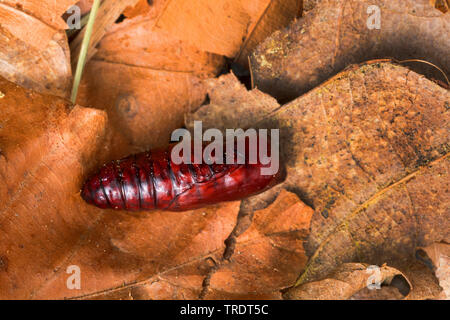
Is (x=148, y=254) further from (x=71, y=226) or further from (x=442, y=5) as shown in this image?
(x=442, y=5)

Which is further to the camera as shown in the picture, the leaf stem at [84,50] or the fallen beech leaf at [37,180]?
the leaf stem at [84,50]

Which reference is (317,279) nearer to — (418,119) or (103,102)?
(418,119)

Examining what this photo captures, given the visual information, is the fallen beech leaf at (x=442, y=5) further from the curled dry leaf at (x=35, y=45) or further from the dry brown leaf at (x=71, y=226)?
the curled dry leaf at (x=35, y=45)

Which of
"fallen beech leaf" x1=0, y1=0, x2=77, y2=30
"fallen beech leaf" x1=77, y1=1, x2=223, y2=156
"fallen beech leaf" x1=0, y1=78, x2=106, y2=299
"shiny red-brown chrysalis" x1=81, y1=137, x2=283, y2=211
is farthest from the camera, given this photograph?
"fallen beech leaf" x1=77, y1=1, x2=223, y2=156

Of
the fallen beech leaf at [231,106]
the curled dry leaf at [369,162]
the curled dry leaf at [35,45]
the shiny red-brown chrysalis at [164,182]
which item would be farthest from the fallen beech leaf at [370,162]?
the curled dry leaf at [35,45]

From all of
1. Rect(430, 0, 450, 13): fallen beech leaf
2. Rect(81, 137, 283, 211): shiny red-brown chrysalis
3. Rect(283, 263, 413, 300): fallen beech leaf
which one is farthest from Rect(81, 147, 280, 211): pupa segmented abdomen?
Rect(430, 0, 450, 13): fallen beech leaf

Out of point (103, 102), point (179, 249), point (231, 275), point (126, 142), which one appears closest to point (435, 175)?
point (231, 275)

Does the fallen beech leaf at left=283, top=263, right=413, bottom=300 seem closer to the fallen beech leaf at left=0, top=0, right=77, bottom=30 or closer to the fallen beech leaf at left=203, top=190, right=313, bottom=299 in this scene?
the fallen beech leaf at left=203, top=190, right=313, bottom=299
